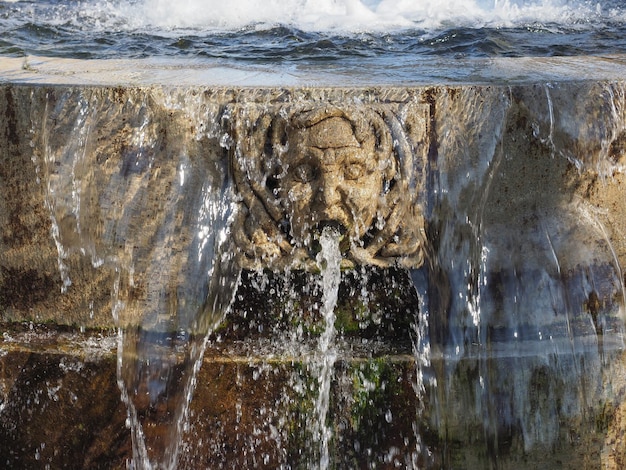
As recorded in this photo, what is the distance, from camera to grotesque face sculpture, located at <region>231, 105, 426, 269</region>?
2.51 meters

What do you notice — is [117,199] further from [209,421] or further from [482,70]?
[482,70]

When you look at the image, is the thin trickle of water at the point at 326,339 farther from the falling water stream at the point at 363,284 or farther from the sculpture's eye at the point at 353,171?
the sculpture's eye at the point at 353,171

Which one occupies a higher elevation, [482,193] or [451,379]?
[482,193]

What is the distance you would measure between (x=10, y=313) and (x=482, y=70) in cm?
228

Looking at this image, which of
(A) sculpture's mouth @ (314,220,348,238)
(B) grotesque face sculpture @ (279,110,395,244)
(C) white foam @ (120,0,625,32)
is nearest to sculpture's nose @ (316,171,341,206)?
(B) grotesque face sculpture @ (279,110,395,244)

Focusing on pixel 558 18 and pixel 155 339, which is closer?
pixel 155 339

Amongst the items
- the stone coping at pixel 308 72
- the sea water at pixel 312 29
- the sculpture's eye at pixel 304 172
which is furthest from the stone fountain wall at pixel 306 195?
the sea water at pixel 312 29

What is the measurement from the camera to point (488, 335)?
2793mm

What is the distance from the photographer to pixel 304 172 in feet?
8.36

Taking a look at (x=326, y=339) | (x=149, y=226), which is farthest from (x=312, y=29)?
(x=326, y=339)

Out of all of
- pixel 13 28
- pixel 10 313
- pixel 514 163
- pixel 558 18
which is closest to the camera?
pixel 514 163

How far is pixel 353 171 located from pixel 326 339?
0.71 meters

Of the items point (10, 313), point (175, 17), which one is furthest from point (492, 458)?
point (175, 17)

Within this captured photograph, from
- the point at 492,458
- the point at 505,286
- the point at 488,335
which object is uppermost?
the point at 505,286
